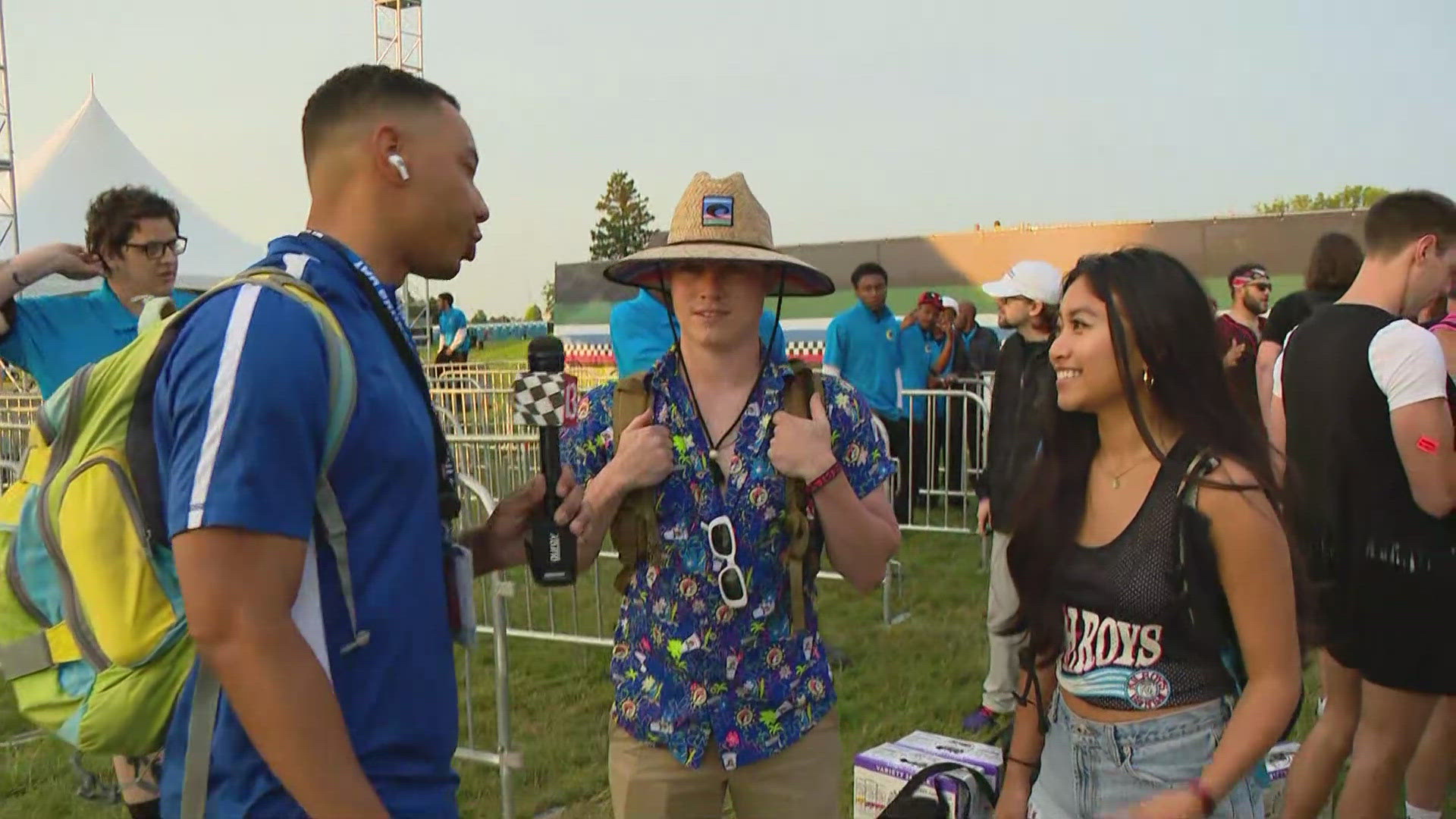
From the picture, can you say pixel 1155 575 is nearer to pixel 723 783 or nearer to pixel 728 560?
pixel 728 560

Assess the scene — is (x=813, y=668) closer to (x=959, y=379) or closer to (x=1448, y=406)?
(x=1448, y=406)

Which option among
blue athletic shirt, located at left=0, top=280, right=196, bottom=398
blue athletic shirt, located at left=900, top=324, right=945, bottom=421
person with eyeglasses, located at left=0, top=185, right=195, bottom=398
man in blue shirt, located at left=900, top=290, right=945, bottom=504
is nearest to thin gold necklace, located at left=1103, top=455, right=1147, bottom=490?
blue athletic shirt, located at left=0, top=280, right=196, bottom=398

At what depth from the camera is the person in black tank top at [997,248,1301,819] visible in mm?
1958

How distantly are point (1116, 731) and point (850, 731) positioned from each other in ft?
9.30

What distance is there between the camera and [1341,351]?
10.4ft

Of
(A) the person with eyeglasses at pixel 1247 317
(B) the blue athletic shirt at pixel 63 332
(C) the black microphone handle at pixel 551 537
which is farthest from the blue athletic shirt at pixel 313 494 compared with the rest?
(A) the person with eyeglasses at pixel 1247 317

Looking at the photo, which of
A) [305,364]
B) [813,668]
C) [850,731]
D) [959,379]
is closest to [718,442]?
[813,668]

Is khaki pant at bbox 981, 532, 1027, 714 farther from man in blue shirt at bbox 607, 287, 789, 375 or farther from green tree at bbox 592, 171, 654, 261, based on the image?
green tree at bbox 592, 171, 654, 261

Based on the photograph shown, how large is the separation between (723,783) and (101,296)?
3032mm

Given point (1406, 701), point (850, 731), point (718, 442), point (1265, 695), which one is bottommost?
point (850, 731)

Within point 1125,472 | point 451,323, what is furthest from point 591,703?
point 451,323

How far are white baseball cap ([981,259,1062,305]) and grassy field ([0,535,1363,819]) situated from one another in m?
2.03

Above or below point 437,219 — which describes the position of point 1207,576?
below

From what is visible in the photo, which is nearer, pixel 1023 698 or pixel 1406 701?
pixel 1023 698
